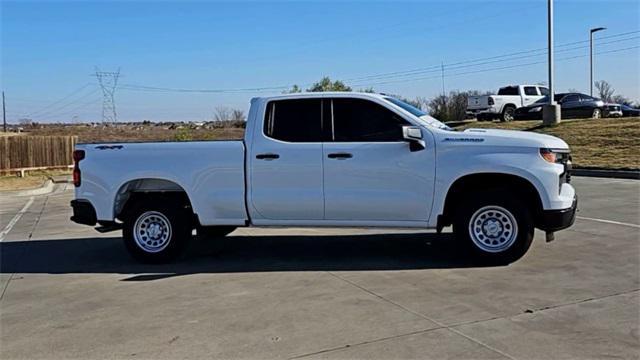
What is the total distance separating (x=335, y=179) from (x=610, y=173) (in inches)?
523

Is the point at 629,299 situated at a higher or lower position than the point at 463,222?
lower

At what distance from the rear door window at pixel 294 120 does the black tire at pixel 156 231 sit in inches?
61.5

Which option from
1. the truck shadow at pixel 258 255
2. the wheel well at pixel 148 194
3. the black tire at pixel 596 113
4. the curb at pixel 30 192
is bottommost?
the truck shadow at pixel 258 255

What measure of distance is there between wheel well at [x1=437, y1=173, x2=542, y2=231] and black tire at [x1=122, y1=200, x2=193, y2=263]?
3.17m

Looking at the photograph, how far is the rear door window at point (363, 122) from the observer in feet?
23.5

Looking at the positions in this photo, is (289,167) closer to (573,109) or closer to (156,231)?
(156,231)

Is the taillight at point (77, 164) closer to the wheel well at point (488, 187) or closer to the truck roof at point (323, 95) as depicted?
the truck roof at point (323, 95)

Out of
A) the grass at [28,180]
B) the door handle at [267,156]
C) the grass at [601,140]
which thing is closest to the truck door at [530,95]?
the grass at [601,140]

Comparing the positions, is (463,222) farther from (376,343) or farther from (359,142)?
(376,343)

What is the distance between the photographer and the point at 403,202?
7.04m

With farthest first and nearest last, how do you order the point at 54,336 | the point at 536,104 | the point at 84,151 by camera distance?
the point at 536,104, the point at 84,151, the point at 54,336

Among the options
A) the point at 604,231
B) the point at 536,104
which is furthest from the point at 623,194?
the point at 536,104

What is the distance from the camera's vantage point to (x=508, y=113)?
32.6 metres

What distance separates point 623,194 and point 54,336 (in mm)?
12120
